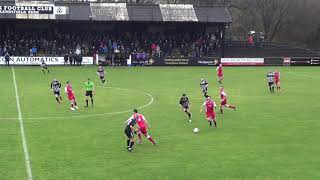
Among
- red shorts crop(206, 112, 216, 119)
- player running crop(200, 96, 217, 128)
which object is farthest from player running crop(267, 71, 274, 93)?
red shorts crop(206, 112, 216, 119)

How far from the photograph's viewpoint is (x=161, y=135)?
1014 inches

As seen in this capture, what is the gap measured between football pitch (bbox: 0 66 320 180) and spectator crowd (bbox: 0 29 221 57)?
21.4m

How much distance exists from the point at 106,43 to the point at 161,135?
46330 millimetres

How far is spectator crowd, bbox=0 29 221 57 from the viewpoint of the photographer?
2662 inches

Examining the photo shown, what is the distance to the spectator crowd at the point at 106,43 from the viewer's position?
67625mm

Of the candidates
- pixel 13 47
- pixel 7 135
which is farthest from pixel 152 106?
pixel 13 47

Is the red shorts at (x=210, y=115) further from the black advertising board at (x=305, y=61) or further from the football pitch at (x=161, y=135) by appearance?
the black advertising board at (x=305, y=61)

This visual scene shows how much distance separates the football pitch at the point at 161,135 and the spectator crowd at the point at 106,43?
842 inches

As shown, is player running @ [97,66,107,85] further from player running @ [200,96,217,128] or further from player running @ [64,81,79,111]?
player running @ [200,96,217,128]

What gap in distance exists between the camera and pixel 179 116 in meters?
31.1

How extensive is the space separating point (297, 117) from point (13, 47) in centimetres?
4605

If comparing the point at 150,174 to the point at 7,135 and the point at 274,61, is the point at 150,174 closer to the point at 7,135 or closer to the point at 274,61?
the point at 7,135

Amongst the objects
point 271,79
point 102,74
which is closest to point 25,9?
point 102,74

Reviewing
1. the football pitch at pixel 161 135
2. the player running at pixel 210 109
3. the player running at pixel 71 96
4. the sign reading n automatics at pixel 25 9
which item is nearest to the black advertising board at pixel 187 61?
the sign reading n automatics at pixel 25 9
